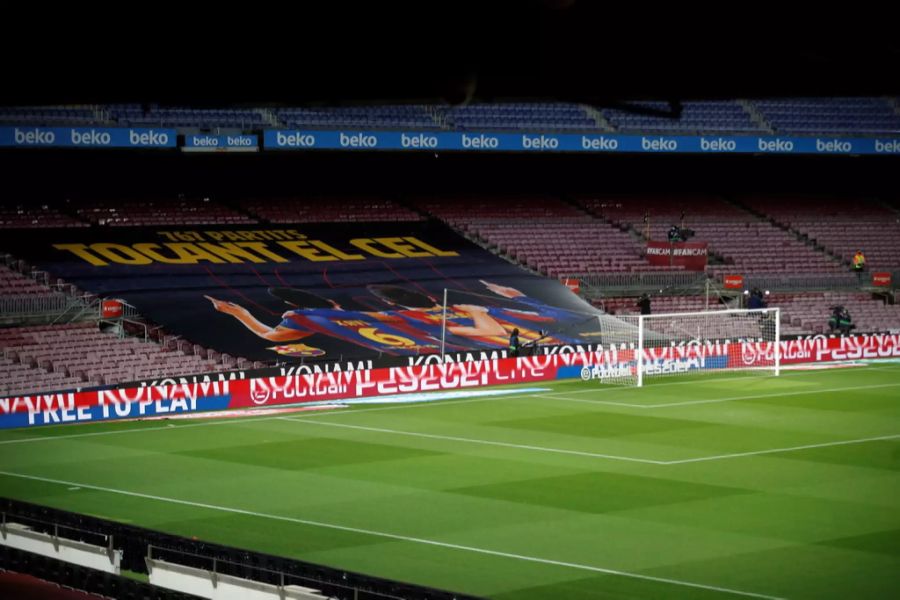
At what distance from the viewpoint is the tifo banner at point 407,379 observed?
32125mm

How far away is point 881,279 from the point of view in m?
53.4

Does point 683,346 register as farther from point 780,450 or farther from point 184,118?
point 184,118

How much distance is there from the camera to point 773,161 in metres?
62.0

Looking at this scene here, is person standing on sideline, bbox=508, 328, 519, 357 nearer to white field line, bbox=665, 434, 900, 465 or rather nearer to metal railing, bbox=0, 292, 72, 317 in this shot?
metal railing, bbox=0, 292, 72, 317

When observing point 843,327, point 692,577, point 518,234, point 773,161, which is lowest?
point 692,577

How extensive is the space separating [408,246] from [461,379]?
11.6 metres

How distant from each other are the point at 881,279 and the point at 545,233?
12.5m

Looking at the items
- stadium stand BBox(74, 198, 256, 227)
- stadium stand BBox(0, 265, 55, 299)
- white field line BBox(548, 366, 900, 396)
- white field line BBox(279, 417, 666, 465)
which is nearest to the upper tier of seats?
stadium stand BBox(74, 198, 256, 227)

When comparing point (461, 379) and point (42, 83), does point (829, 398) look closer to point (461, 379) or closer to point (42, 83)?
point (461, 379)

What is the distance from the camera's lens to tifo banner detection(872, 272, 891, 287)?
53344 mm

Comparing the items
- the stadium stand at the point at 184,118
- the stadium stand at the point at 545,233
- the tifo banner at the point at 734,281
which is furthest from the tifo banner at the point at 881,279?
the stadium stand at the point at 184,118

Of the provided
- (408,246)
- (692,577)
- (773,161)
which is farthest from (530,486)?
(773,161)

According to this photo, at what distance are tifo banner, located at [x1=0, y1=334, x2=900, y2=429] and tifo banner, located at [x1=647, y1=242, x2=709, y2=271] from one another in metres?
6.56

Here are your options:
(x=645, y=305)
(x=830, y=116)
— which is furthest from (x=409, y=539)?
(x=830, y=116)
